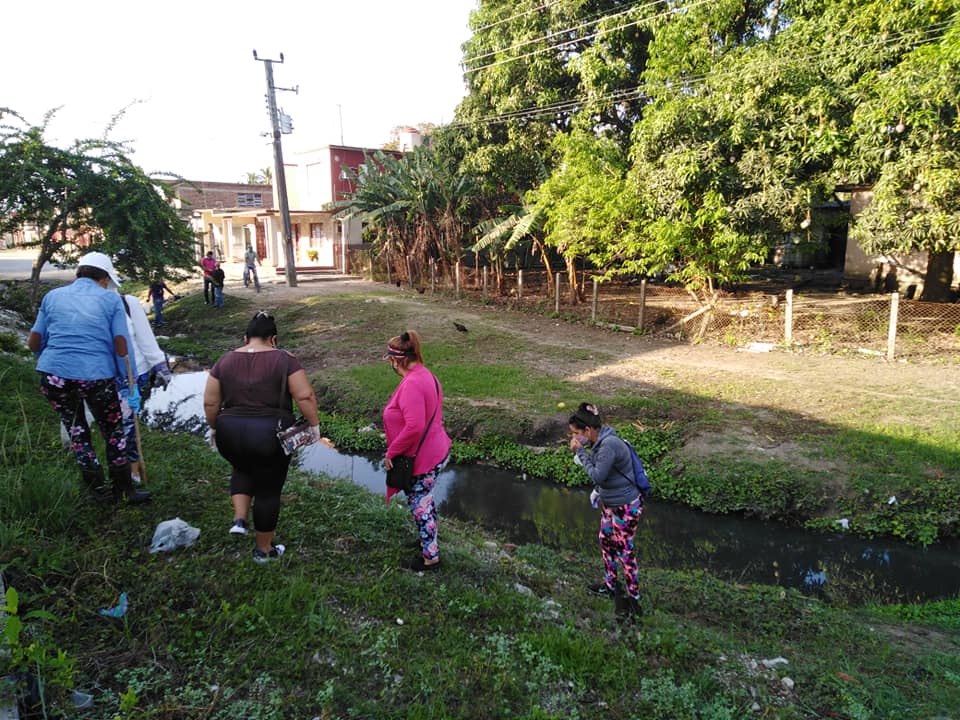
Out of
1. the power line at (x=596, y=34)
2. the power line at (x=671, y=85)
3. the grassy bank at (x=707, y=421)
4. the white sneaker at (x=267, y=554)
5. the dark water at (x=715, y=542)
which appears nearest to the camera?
the white sneaker at (x=267, y=554)

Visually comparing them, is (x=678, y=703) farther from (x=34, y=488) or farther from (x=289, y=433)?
(x=34, y=488)

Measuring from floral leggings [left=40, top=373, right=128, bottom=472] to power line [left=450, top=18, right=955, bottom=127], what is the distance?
13.0m

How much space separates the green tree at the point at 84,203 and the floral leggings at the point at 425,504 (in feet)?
36.8

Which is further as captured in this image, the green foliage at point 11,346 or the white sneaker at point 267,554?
the green foliage at point 11,346

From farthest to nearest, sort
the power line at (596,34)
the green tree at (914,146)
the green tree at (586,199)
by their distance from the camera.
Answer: the power line at (596,34)
the green tree at (586,199)
the green tree at (914,146)

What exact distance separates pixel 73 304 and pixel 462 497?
15.9 feet

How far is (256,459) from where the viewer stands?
365 cm

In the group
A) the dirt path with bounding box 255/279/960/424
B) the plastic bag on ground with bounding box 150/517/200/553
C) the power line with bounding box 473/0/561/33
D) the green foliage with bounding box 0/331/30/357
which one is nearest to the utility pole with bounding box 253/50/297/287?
the power line with bounding box 473/0/561/33

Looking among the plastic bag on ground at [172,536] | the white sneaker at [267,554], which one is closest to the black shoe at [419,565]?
the white sneaker at [267,554]

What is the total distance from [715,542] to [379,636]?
174 inches

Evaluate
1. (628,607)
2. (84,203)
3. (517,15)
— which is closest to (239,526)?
(628,607)

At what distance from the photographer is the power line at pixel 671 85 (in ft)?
37.6

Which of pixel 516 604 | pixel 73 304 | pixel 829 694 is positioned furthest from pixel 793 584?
pixel 73 304

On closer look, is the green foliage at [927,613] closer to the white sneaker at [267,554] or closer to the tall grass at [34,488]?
the white sneaker at [267,554]
